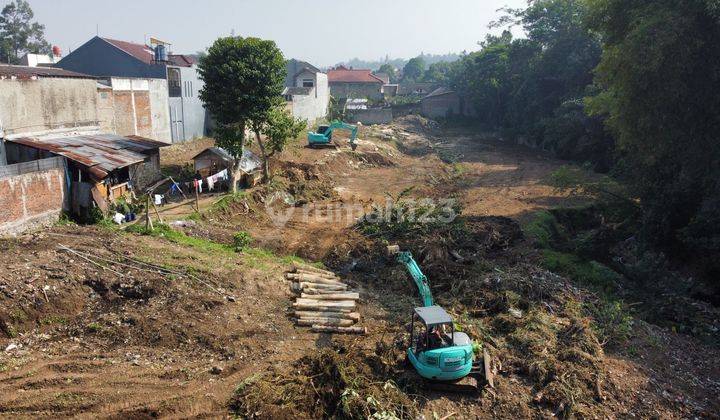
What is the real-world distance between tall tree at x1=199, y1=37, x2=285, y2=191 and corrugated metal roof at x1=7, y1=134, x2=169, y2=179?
319 centimetres

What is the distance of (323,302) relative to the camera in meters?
14.6

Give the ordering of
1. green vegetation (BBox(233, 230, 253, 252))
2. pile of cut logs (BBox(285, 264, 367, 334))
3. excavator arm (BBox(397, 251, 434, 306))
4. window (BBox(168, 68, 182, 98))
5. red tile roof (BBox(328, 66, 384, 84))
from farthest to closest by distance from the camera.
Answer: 1. red tile roof (BBox(328, 66, 384, 84))
2. window (BBox(168, 68, 182, 98))
3. green vegetation (BBox(233, 230, 253, 252))
4. pile of cut logs (BBox(285, 264, 367, 334))
5. excavator arm (BBox(397, 251, 434, 306))

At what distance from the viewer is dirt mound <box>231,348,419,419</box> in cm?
998

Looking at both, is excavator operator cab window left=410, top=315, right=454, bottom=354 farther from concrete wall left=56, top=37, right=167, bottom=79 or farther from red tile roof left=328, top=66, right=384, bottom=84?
red tile roof left=328, top=66, right=384, bottom=84

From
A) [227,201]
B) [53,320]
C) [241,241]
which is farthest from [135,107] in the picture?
[53,320]

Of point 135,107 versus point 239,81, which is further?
point 135,107

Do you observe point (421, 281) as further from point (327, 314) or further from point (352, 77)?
point (352, 77)

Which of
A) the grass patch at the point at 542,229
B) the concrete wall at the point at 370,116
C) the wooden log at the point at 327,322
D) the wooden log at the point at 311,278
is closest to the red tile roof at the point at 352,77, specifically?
the concrete wall at the point at 370,116

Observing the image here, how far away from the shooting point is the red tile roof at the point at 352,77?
7831 cm

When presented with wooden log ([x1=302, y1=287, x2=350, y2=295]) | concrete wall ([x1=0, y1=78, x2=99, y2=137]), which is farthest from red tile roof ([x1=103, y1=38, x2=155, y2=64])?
wooden log ([x1=302, y1=287, x2=350, y2=295])

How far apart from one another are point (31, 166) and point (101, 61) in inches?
802

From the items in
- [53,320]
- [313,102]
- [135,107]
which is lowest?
[53,320]

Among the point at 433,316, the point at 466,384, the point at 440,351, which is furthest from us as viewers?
the point at 433,316

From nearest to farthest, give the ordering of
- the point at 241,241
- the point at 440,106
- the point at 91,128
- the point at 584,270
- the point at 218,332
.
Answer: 1. the point at 218,332
2. the point at 584,270
3. the point at 241,241
4. the point at 91,128
5. the point at 440,106
